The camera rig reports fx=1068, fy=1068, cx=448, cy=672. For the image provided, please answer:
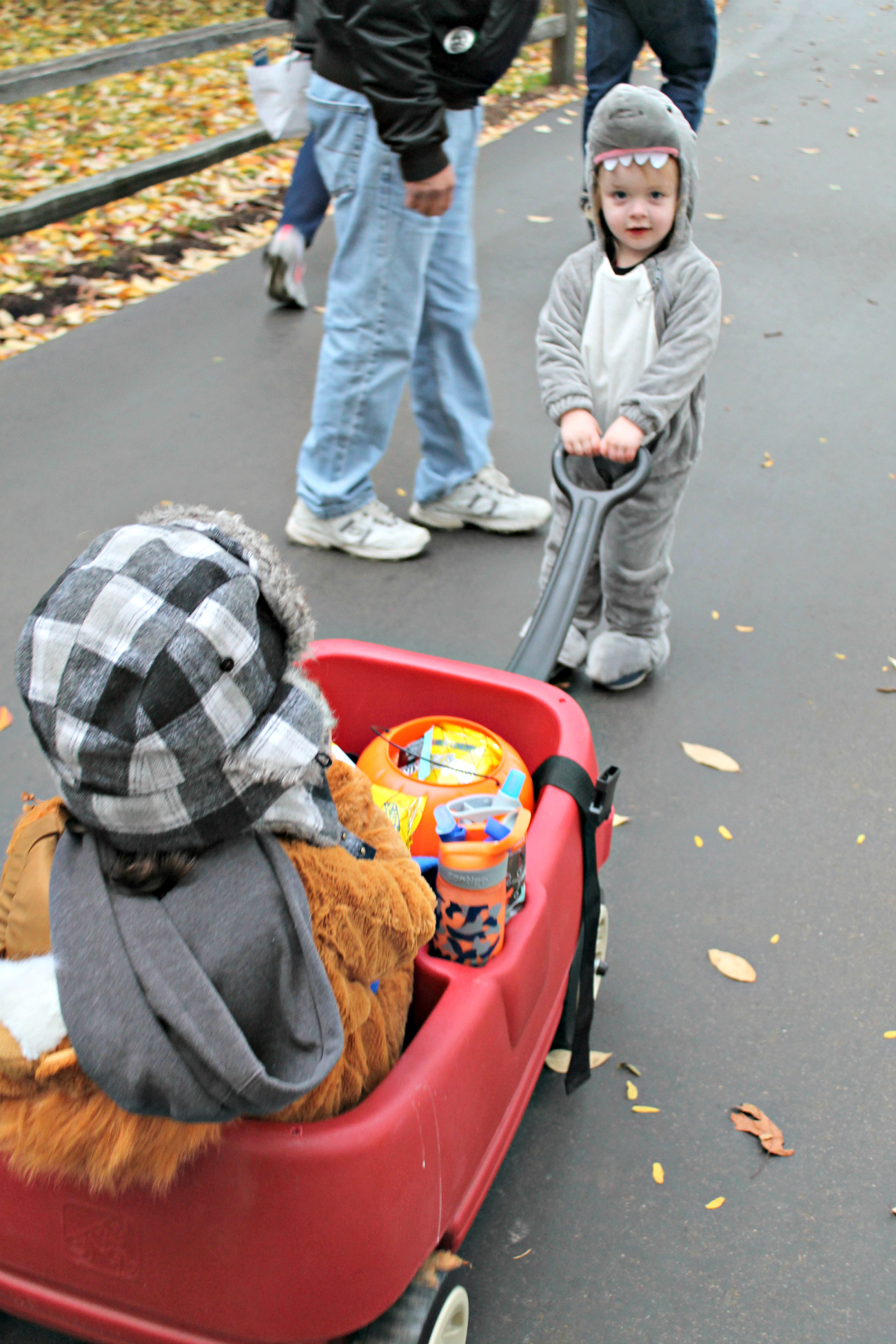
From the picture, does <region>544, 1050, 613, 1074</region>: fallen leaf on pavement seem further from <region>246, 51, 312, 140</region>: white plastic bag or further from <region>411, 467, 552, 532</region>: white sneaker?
<region>246, 51, 312, 140</region>: white plastic bag

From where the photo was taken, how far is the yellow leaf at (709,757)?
2.54 meters

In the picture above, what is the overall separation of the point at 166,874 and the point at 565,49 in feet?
26.7

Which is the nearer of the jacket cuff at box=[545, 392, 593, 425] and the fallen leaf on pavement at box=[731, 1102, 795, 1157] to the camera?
the fallen leaf on pavement at box=[731, 1102, 795, 1157]

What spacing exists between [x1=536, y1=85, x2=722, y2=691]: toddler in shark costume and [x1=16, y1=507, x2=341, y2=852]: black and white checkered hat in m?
1.30

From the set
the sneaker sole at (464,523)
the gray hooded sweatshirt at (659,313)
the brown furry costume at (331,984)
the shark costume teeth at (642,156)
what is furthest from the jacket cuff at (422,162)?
the brown furry costume at (331,984)

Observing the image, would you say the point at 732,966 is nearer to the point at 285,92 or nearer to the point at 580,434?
the point at 580,434

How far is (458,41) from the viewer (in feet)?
7.72

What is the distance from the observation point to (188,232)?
17.5 ft

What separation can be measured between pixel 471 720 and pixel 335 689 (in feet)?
0.81

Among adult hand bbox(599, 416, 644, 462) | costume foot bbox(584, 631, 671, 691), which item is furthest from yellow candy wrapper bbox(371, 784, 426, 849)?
costume foot bbox(584, 631, 671, 691)

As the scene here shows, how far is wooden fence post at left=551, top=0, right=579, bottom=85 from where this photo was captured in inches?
292

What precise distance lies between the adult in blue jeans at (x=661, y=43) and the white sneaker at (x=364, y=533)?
1.89m

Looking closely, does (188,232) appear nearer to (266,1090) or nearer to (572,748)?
(572,748)

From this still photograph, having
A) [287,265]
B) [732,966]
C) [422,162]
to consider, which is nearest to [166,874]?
[732,966]
